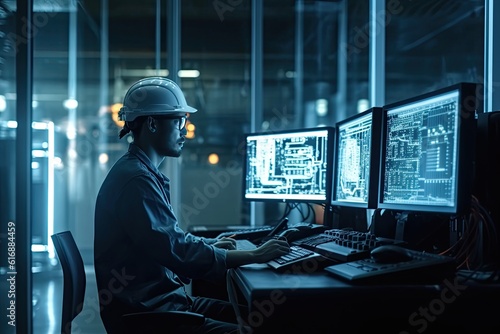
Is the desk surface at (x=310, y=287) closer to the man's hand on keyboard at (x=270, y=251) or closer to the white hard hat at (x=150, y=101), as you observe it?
the man's hand on keyboard at (x=270, y=251)

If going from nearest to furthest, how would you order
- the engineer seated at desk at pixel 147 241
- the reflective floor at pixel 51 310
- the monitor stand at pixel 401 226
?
1. the engineer seated at desk at pixel 147 241
2. the monitor stand at pixel 401 226
3. the reflective floor at pixel 51 310

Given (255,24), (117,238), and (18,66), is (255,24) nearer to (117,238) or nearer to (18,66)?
(18,66)

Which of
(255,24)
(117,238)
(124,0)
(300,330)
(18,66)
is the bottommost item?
(300,330)

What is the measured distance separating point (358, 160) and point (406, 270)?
0.77m

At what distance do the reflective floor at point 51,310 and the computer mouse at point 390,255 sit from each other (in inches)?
84.7

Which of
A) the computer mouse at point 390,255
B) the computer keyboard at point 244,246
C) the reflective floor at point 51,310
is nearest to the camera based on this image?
the computer mouse at point 390,255

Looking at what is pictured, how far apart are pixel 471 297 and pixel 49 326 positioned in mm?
3181

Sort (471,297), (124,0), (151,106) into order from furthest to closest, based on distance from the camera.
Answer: (124,0) → (151,106) → (471,297)

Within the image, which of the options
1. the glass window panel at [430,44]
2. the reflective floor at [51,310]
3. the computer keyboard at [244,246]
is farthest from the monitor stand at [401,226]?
the reflective floor at [51,310]

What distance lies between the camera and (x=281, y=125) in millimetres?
8539

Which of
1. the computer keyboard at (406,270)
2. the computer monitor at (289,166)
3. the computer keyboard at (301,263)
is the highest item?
the computer monitor at (289,166)

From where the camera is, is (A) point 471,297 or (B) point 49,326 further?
(B) point 49,326

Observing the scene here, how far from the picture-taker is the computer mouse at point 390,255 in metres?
1.32

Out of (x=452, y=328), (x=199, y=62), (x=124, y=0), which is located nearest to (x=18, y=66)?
(x=452, y=328)
